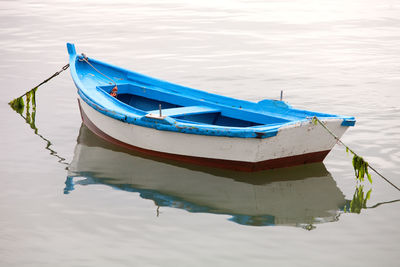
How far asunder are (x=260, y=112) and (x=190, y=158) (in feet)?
4.29

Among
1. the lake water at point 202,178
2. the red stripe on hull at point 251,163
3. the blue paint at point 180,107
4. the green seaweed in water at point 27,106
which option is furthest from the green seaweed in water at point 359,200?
the green seaweed in water at point 27,106

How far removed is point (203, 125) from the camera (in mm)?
9891

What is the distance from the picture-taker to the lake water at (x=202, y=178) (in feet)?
25.8

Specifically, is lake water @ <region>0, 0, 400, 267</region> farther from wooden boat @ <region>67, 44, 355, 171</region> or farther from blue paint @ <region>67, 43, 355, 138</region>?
blue paint @ <region>67, 43, 355, 138</region>

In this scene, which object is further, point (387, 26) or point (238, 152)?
point (387, 26)

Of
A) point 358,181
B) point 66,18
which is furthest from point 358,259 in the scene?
point 66,18

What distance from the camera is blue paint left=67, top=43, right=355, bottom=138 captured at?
9.80m

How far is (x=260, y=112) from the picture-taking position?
10.7 m

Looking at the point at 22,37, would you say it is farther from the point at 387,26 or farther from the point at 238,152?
the point at 238,152

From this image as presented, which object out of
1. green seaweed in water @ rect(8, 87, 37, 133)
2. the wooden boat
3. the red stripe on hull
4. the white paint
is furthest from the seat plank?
green seaweed in water @ rect(8, 87, 37, 133)

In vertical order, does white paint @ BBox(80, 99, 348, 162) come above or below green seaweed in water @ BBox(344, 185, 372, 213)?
above

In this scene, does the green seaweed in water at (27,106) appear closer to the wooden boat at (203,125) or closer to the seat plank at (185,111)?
the wooden boat at (203,125)

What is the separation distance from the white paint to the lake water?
0.36 m

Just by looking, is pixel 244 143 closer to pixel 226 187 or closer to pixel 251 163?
pixel 251 163
